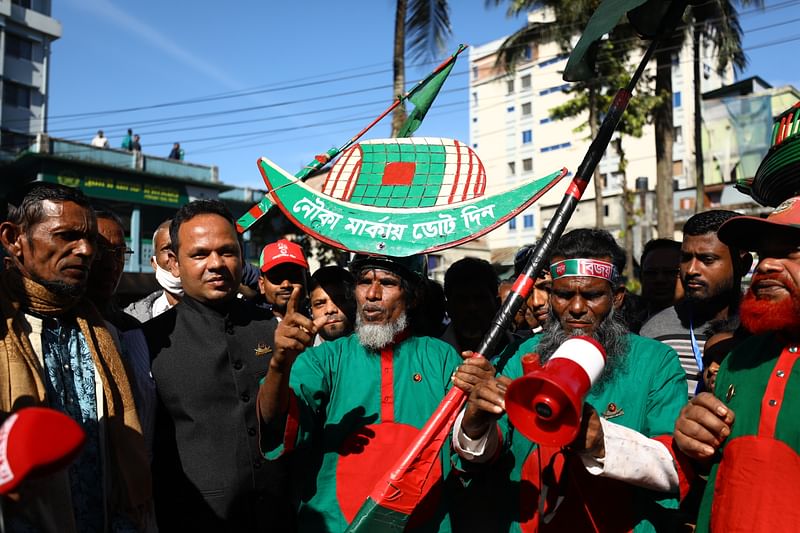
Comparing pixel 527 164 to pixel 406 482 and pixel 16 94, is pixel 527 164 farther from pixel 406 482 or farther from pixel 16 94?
pixel 406 482

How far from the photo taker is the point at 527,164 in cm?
4969

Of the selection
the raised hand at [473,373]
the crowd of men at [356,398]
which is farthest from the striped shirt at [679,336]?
the raised hand at [473,373]

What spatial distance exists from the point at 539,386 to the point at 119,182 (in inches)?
1074

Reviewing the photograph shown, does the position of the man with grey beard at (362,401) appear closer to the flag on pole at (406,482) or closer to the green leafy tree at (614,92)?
the flag on pole at (406,482)

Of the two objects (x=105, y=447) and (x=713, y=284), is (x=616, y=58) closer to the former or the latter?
(x=713, y=284)

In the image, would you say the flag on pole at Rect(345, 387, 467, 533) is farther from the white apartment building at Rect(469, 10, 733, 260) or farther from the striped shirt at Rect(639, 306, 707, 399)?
the white apartment building at Rect(469, 10, 733, 260)

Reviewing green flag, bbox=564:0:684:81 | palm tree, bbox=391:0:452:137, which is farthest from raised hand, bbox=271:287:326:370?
palm tree, bbox=391:0:452:137

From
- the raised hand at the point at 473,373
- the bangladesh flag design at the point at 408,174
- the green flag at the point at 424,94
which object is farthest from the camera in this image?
the green flag at the point at 424,94

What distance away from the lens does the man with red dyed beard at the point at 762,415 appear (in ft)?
5.94

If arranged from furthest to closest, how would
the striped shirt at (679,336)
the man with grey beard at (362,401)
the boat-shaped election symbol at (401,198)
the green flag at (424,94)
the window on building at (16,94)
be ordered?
the window on building at (16,94) → the green flag at (424,94) → the striped shirt at (679,336) → the boat-shaped election symbol at (401,198) → the man with grey beard at (362,401)

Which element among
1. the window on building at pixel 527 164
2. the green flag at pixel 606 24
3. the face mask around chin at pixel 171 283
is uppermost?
the window on building at pixel 527 164

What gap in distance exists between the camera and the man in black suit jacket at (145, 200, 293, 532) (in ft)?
8.64

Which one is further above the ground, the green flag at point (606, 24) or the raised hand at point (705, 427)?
the green flag at point (606, 24)

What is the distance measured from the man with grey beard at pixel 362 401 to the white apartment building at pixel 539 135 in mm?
33490
